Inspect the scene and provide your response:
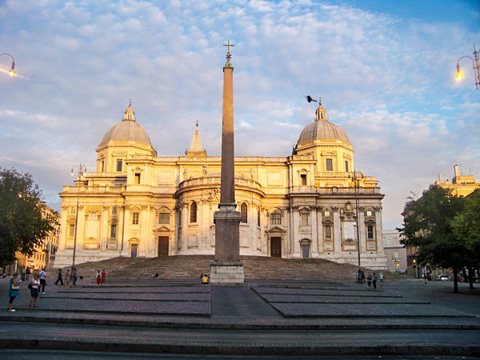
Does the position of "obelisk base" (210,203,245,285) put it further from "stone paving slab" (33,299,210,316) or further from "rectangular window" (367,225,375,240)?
"rectangular window" (367,225,375,240)

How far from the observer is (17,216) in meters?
29.8

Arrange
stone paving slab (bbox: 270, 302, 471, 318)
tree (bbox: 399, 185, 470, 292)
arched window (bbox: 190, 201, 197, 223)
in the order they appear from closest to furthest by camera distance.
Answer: stone paving slab (bbox: 270, 302, 471, 318), tree (bbox: 399, 185, 470, 292), arched window (bbox: 190, 201, 197, 223)

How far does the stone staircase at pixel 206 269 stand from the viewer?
39.8m

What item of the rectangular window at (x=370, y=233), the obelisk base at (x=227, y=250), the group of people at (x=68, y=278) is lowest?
the group of people at (x=68, y=278)

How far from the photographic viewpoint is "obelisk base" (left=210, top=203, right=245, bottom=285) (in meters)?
26.7

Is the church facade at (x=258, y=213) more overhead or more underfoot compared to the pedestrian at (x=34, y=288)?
more overhead

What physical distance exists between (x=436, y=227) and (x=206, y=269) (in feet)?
66.8

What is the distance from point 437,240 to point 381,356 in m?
24.4

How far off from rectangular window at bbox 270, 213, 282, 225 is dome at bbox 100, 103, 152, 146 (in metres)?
25.2

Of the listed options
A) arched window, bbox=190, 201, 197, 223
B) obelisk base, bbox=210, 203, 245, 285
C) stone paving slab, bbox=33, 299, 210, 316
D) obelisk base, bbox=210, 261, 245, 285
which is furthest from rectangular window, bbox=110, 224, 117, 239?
stone paving slab, bbox=33, 299, 210, 316

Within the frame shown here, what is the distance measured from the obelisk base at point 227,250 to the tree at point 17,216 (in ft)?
42.4

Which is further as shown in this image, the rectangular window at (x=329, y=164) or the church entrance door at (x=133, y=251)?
the rectangular window at (x=329, y=164)

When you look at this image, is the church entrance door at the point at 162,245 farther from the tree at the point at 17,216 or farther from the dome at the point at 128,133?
the tree at the point at 17,216

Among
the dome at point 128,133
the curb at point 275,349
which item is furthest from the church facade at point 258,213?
the curb at point 275,349
